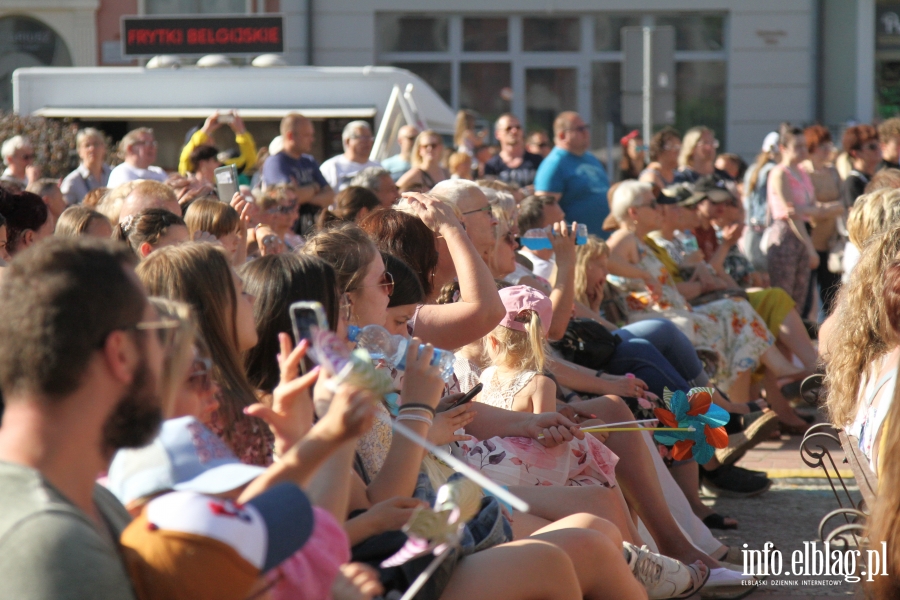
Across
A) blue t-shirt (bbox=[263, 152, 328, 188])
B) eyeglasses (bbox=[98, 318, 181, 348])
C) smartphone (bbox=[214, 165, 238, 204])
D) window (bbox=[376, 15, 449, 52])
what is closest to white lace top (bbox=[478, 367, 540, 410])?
smartphone (bbox=[214, 165, 238, 204])

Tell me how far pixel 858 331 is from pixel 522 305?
1209mm

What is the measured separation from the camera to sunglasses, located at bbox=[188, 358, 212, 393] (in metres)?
1.94

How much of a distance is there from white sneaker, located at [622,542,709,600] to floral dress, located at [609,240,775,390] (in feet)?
8.73

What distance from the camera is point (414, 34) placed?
1805 cm

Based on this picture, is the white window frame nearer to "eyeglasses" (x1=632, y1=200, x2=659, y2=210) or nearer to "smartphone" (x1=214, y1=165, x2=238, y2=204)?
"eyeglasses" (x1=632, y1=200, x2=659, y2=210)

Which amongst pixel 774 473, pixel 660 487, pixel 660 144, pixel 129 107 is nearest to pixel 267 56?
pixel 129 107

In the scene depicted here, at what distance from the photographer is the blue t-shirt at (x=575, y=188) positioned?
325 inches

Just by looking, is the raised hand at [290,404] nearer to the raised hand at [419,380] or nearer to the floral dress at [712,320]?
the raised hand at [419,380]

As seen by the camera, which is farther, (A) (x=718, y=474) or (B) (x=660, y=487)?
(A) (x=718, y=474)

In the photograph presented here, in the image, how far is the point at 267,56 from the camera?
1216 cm

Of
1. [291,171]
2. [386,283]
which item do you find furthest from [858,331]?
[291,171]

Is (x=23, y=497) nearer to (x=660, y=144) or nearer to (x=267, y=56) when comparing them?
(x=660, y=144)

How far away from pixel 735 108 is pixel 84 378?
56.9 ft

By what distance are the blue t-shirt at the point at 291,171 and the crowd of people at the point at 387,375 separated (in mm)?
24
